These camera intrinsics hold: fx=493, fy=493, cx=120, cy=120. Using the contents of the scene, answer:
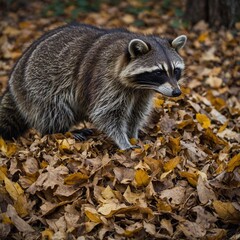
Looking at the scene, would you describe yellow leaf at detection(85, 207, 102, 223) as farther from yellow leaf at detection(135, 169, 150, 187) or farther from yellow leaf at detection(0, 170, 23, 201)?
yellow leaf at detection(0, 170, 23, 201)

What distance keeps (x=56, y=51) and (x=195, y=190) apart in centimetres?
213

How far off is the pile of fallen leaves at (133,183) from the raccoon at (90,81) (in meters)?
0.21

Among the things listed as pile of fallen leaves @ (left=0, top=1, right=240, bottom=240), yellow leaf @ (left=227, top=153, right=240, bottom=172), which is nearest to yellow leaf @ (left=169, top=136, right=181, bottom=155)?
pile of fallen leaves @ (left=0, top=1, right=240, bottom=240)

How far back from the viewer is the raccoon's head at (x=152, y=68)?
4.39 meters

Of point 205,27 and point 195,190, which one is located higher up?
point 205,27

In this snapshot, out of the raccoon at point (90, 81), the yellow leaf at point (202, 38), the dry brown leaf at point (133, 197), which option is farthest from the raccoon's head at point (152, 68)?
the yellow leaf at point (202, 38)

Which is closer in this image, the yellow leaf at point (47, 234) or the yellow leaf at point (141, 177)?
the yellow leaf at point (47, 234)

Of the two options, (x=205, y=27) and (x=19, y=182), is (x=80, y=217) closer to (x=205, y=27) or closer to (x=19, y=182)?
(x=19, y=182)

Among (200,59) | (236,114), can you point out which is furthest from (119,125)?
(200,59)

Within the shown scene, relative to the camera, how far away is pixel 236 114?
19.2 feet

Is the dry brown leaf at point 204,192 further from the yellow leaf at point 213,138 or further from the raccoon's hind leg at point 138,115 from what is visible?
the raccoon's hind leg at point 138,115

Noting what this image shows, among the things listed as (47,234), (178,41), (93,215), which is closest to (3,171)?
(47,234)

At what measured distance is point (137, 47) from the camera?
4.45 meters

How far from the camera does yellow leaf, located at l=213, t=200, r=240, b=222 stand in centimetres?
364
